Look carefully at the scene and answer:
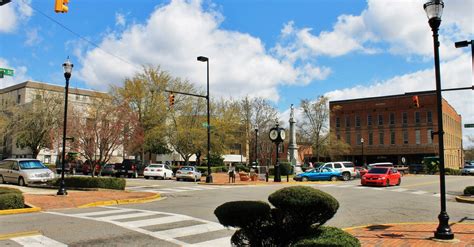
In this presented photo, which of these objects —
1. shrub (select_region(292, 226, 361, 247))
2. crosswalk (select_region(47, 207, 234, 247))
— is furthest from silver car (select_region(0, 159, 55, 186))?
shrub (select_region(292, 226, 361, 247))

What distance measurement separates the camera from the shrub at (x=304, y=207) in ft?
21.3

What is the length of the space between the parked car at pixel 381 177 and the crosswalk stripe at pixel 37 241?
2441 cm

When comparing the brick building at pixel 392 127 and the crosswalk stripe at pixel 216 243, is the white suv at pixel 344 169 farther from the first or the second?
the brick building at pixel 392 127

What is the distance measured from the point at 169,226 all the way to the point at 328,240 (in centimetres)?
610

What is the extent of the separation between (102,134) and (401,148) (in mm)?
65688

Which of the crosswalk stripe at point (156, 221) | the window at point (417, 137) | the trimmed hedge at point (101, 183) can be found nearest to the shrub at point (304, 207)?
the crosswalk stripe at point (156, 221)

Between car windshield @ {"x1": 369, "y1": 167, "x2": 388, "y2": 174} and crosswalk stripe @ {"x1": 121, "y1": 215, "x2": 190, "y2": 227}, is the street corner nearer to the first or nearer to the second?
crosswalk stripe @ {"x1": 121, "y1": 215, "x2": 190, "y2": 227}

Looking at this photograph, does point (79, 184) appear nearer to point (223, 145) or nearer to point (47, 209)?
point (47, 209)

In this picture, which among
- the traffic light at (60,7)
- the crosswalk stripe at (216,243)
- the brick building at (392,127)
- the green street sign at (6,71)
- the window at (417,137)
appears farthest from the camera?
the window at (417,137)

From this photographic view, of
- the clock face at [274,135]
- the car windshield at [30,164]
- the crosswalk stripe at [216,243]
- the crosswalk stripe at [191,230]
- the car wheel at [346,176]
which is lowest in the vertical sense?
the crosswalk stripe at [216,243]

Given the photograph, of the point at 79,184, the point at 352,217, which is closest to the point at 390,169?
the point at 352,217

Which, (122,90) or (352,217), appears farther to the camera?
(122,90)

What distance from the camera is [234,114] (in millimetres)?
58906

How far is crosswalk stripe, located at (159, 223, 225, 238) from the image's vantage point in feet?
32.1
